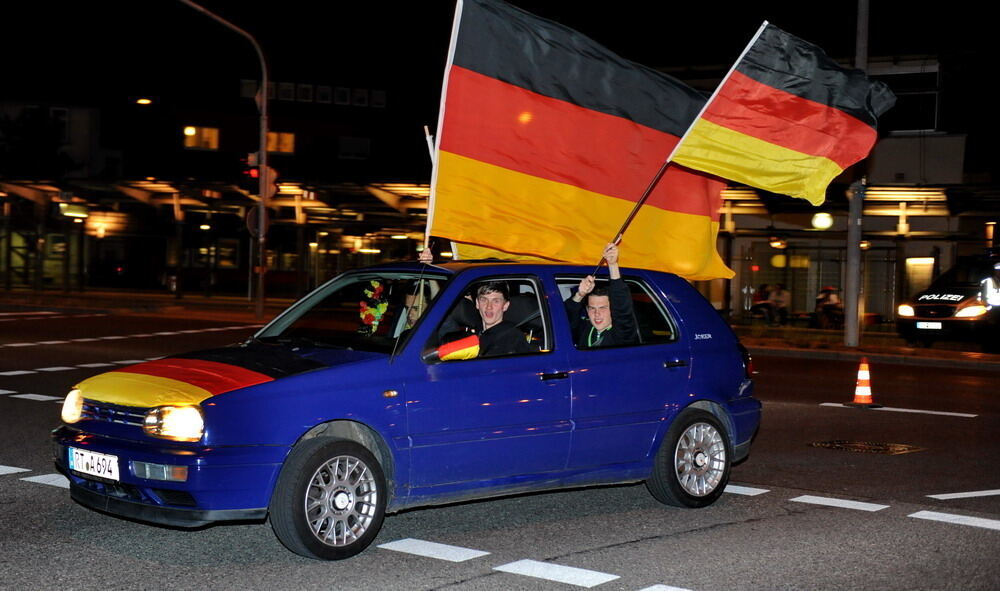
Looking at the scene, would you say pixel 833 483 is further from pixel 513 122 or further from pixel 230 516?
pixel 230 516

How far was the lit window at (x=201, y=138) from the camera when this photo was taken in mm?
58875

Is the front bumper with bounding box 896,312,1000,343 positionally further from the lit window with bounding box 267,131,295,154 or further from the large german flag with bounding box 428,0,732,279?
the lit window with bounding box 267,131,295,154

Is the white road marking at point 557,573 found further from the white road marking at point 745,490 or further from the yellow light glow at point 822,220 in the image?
the yellow light glow at point 822,220

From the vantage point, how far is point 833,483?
8.78 m

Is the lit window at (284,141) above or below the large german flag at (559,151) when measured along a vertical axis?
above

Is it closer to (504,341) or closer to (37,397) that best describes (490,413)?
(504,341)

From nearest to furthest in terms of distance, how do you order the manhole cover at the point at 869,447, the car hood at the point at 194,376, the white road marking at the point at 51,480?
the car hood at the point at 194,376 → the white road marking at the point at 51,480 → the manhole cover at the point at 869,447

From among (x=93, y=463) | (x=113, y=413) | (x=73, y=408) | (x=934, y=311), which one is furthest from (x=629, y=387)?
(x=934, y=311)

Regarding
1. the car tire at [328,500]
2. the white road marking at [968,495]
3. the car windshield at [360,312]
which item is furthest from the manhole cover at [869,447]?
the car tire at [328,500]

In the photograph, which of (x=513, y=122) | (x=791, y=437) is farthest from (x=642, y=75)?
(x=791, y=437)

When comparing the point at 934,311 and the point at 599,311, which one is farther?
the point at 934,311

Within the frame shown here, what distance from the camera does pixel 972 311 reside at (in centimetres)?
2456

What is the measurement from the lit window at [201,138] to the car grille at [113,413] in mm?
54582

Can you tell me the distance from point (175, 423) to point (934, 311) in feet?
72.1
